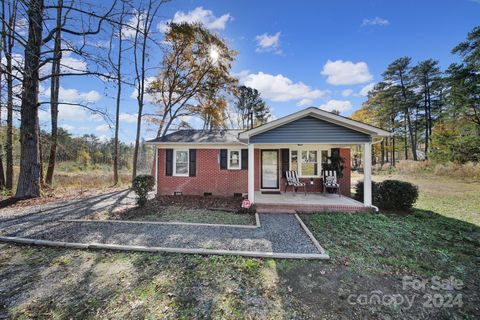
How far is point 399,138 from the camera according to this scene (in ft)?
A: 88.5

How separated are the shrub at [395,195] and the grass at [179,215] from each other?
4836mm

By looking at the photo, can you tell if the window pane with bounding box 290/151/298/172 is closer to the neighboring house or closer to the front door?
the neighboring house

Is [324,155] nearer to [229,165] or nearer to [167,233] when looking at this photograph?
[229,165]

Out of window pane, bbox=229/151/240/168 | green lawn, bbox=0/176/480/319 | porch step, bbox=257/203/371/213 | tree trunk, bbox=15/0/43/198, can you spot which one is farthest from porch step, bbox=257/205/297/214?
tree trunk, bbox=15/0/43/198

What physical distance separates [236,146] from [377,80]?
2710 centimetres

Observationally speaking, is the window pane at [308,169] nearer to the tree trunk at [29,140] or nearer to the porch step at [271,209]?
the porch step at [271,209]

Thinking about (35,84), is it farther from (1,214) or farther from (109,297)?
(109,297)

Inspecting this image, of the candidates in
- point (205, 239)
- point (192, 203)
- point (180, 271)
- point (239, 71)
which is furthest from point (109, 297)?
point (239, 71)

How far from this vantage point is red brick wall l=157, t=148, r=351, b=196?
30.2ft

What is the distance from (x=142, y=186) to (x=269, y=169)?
5.56 m

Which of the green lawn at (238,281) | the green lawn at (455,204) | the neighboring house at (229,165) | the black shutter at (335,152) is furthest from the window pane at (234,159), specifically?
the green lawn at (455,204)

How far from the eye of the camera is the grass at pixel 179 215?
233 inches

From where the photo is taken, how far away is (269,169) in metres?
9.55

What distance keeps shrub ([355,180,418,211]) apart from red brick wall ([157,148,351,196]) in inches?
74.0
